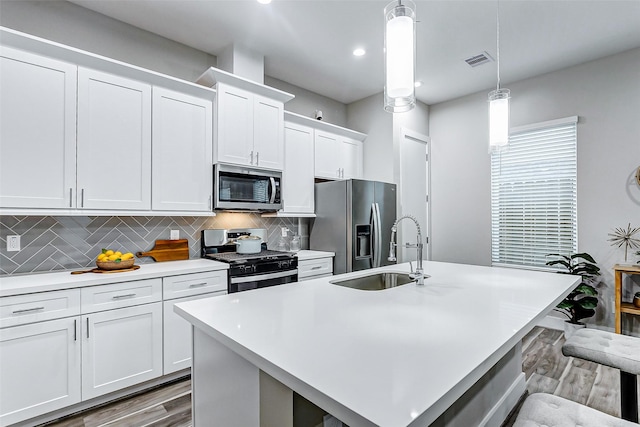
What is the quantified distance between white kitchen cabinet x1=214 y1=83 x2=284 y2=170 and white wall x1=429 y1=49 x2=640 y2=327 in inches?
107

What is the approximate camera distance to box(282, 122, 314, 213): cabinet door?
3.60 m

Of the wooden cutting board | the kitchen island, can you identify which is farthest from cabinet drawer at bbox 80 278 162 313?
the kitchen island

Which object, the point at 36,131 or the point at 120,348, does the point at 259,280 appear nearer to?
the point at 120,348

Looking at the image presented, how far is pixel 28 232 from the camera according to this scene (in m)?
2.28

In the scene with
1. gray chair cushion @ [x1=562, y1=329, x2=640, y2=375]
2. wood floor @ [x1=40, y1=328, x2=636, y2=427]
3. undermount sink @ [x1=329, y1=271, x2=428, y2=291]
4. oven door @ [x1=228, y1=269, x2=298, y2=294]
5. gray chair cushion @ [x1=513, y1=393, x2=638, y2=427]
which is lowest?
wood floor @ [x1=40, y1=328, x2=636, y2=427]

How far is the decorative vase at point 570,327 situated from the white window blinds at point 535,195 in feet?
2.34

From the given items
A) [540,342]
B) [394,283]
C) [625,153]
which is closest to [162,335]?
[394,283]

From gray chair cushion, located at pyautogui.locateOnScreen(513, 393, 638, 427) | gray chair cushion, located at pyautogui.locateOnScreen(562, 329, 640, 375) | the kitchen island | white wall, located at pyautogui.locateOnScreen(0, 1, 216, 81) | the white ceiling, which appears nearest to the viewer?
the kitchen island

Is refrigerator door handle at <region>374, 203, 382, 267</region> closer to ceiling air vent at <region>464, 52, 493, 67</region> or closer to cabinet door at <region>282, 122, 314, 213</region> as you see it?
cabinet door at <region>282, 122, 314, 213</region>

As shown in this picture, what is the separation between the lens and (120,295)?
2.17 m

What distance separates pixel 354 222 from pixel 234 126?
1.56 meters

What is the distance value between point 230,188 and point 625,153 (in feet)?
13.0

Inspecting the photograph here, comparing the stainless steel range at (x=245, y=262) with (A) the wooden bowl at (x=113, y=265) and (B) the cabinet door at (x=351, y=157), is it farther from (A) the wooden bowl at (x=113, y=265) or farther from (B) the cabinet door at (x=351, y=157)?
(B) the cabinet door at (x=351, y=157)

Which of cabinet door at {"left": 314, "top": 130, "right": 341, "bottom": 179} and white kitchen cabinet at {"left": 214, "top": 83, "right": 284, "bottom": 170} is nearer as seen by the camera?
white kitchen cabinet at {"left": 214, "top": 83, "right": 284, "bottom": 170}
